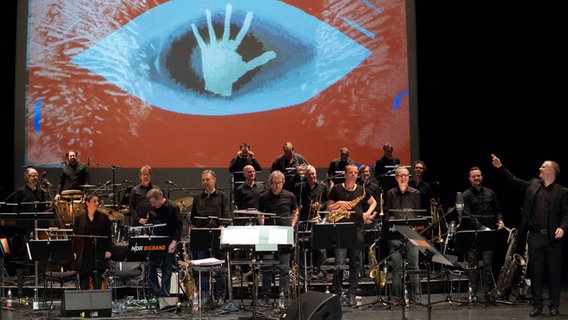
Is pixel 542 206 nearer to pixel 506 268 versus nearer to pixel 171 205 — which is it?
pixel 506 268

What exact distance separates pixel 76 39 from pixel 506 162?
792 centimetres

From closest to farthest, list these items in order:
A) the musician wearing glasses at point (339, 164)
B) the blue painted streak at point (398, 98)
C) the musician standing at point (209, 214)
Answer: the musician standing at point (209, 214) < the musician wearing glasses at point (339, 164) < the blue painted streak at point (398, 98)

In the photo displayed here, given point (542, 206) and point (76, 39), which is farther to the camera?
point (76, 39)

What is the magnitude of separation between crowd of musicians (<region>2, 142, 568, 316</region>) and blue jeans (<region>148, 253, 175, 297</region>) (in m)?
0.01

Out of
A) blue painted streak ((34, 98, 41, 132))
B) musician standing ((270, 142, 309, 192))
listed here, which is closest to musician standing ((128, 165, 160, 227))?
musician standing ((270, 142, 309, 192))

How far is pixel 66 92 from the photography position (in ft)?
46.4

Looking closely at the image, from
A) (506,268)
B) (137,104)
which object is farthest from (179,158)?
(506,268)

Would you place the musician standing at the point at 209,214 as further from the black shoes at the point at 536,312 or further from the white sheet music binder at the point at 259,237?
the black shoes at the point at 536,312

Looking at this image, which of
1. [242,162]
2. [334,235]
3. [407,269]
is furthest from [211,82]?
[407,269]

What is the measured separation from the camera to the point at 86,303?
32.7 feet

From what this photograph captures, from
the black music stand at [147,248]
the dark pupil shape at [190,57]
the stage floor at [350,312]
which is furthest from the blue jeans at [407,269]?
the dark pupil shape at [190,57]

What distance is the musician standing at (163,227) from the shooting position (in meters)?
11.4

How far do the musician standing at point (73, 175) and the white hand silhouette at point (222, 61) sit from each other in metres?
2.66

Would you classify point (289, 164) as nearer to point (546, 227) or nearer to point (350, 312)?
point (350, 312)
